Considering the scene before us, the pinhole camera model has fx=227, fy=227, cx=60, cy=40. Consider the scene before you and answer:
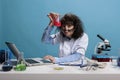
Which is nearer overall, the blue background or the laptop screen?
the laptop screen

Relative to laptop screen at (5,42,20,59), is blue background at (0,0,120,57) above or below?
above

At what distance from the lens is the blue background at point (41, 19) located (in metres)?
3.51

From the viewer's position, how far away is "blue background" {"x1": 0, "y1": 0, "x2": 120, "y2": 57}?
351 centimetres

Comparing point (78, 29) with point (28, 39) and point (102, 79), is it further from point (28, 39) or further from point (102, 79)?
point (28, 39)

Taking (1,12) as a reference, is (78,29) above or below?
below

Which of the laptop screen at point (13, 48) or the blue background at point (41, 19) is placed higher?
the blue background at point (41, 19)

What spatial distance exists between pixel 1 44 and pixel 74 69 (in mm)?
1982

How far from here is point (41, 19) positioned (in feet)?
11.6

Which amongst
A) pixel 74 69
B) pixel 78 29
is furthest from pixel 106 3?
pixel 74 69

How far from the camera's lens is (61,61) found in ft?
6.95

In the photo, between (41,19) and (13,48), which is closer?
(13,48)

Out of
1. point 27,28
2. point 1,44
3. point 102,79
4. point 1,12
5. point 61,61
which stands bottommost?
point 102,79

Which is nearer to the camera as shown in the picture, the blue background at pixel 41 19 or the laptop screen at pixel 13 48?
the laptop screen at pixel 13 48

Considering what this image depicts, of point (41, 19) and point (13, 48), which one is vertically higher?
point (41, 19)
